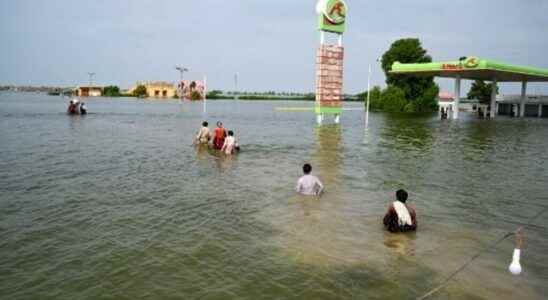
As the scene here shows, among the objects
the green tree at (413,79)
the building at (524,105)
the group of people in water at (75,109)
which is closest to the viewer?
the group of people in water at (75,109)

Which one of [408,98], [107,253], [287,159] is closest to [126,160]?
[287,159]

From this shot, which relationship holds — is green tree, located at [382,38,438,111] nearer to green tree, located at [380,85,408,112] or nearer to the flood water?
green tree, located at [380,85,408,112]

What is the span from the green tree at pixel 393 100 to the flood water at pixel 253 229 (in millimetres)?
70786

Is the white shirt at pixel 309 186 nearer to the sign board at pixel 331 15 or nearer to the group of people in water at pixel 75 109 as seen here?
the sign board at pixel 331 15

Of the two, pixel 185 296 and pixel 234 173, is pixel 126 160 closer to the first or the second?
pixel 234 173

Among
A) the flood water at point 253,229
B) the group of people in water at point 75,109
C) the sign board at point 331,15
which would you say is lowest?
the flood water at point 253,229

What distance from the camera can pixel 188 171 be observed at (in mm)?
18656

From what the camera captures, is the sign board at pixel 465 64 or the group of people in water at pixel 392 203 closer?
the group of people in water at pixel 392 203

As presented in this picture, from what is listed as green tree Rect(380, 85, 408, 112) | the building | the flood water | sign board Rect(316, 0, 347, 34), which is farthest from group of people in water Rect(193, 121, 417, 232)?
green tree Rect(380, 85, 408, 112)

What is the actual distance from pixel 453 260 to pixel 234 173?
1076 cm

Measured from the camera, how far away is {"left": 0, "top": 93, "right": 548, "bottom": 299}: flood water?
788 centimetres

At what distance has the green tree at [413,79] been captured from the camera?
295 feet

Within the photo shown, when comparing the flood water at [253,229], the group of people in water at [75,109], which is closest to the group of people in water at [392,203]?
the flood water at [253,229]

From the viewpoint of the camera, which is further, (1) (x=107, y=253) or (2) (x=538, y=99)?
(2) (x=538, y=99)
